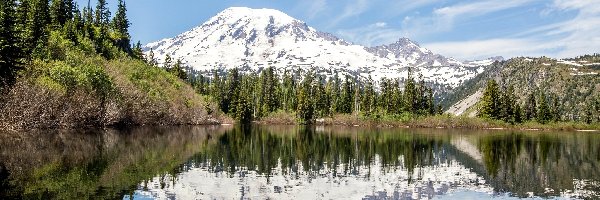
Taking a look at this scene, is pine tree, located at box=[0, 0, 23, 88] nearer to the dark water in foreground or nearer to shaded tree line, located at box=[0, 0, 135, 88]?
shaded tree line, located at box=[0, 0, 135, 88]

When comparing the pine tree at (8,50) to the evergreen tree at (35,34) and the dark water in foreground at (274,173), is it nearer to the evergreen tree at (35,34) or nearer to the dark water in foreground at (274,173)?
the evergreen tree at (35,34)

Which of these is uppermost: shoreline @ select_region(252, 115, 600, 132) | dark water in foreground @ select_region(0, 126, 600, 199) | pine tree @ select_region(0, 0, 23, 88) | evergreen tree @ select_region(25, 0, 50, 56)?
evergreen tree @ select_region(25, 0, 50, 56)

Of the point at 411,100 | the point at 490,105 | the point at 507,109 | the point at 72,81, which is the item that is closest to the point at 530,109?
the point at 507,109

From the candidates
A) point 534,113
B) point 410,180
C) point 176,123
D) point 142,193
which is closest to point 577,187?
point 410,180

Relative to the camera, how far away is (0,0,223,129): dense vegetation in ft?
247

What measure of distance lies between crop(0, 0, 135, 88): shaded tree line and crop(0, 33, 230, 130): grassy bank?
2242 millimetres

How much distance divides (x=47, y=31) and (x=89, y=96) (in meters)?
36.5

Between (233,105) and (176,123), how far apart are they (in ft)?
183

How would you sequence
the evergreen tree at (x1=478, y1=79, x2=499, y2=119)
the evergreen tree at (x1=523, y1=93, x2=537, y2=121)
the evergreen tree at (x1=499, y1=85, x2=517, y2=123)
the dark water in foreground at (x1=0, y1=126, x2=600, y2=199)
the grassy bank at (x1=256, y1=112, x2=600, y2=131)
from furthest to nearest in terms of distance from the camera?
the evergreen tree at (x1=523, y1=93, x2=537, y2=121) < the evergreen tree at (x1=478, y1=79, x2=499, y2=119) < the evergreen tree at (x1=499, y1=85, x2=517, y2=123) < the grassy bank at (x1=256, y1=112, x2=600, y2=131) < the dark water in foreground at (x1=0, y1=126, x2=600, y2=199)

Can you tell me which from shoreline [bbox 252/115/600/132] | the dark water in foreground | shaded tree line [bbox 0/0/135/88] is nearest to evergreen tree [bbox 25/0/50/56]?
shaded tree line [bbox 0/0/135/88]

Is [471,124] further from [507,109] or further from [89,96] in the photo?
[89,96]

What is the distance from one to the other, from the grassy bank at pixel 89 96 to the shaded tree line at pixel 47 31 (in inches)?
88.3

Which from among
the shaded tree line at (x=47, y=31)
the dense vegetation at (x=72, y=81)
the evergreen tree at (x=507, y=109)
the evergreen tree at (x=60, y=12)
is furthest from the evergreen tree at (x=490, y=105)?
the evergreen tree at (x=60, y=12)

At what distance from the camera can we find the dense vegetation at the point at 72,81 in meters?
75.3
